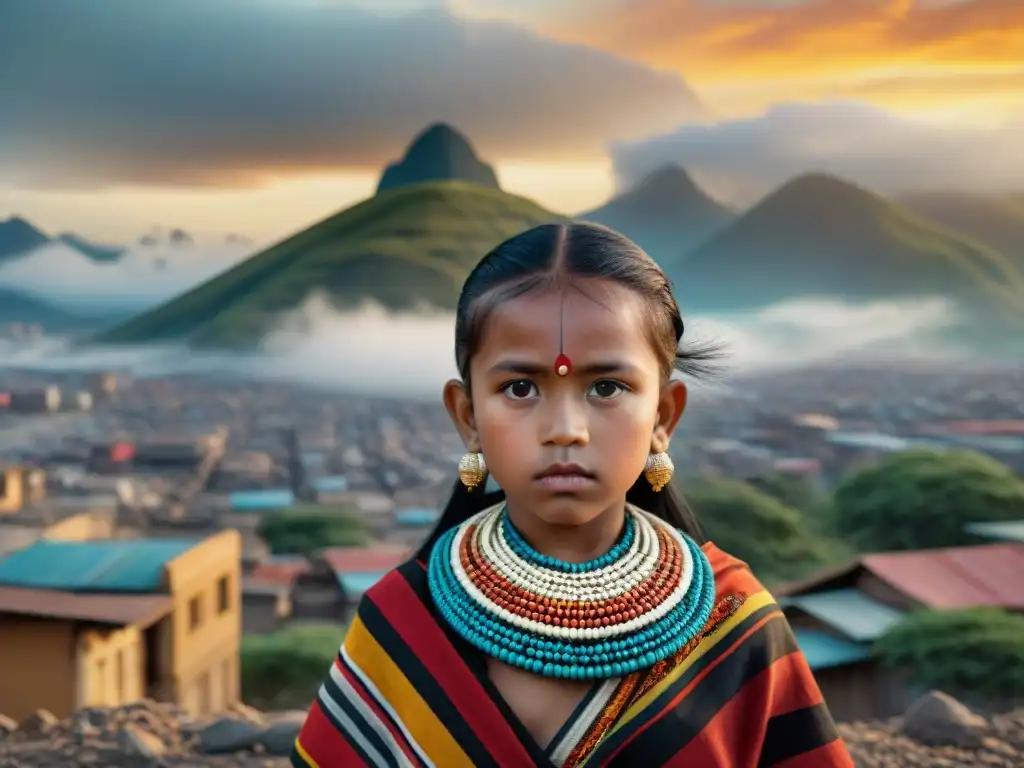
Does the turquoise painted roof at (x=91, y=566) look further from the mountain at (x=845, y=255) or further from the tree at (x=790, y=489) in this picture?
the mountain at (x=845, y=255)

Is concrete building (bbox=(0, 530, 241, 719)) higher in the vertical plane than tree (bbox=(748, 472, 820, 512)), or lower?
higher

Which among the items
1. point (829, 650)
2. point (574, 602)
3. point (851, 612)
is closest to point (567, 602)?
point (574, 602)

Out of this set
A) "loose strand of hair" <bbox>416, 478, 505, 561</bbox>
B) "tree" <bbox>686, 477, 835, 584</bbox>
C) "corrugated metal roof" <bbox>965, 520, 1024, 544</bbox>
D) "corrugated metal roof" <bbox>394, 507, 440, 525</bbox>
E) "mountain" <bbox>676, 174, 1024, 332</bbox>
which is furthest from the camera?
"mountain" <bbox>676, 174, 1024, 332</bbox>

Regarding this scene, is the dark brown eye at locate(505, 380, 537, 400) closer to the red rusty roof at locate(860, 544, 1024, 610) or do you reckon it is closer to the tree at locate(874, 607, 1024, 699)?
the tree at locate(874, 607, 1024, 699)

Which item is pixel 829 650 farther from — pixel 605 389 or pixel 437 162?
pixel 437 162

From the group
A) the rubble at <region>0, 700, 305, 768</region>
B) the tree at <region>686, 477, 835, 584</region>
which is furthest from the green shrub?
the tree at <region>686, 477, 835, 584</region>

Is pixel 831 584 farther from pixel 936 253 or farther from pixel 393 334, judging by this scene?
pixel 936 253

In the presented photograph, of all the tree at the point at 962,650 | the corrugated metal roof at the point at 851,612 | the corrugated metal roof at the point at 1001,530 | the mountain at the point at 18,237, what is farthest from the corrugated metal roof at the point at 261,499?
the corrugated metal roof at the point at 1001,530

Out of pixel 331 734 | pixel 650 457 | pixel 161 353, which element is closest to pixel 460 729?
pixel 331 734
